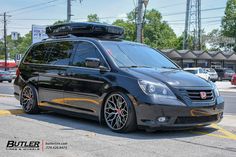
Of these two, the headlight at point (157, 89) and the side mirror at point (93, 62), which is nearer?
the headlight at point (157, 89)

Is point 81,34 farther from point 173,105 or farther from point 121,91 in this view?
point 173,105

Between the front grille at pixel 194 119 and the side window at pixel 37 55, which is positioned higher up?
the side window at pixel 37 55

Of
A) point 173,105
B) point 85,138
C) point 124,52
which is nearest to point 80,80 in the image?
point 124,52

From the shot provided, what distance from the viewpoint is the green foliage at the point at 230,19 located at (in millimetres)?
89750

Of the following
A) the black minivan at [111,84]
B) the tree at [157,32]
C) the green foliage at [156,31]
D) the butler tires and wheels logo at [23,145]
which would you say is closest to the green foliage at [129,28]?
the green foliage at [156,31]

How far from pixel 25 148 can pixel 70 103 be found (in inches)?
86.8

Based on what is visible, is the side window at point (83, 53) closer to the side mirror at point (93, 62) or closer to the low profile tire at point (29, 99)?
the side mirror at point (93, 62)

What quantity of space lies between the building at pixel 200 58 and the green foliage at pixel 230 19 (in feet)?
90.8

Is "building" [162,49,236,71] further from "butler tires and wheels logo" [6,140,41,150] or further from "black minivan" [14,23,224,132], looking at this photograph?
"butler tires and wheels logo" [6,140,41,150]

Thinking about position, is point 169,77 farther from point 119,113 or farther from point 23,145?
point 23,145

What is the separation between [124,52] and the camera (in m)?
7.80

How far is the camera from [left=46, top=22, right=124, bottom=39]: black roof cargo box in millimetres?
8584

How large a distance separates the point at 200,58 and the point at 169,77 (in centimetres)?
5364

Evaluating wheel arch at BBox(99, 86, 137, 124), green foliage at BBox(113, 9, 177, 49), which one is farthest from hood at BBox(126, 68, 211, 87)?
green foliage at BBox(113, 9, 177, 49)
